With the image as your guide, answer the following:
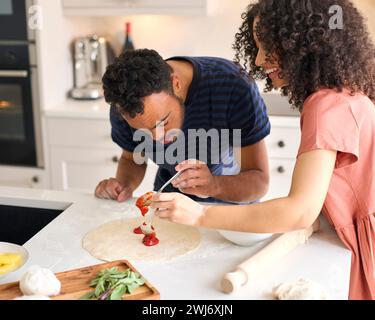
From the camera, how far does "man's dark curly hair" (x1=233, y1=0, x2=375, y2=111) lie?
4.09 feet

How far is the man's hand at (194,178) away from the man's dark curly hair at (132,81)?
196mm

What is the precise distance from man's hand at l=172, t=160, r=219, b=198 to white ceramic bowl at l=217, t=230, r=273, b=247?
22cm

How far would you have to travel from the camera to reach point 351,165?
1.31 m

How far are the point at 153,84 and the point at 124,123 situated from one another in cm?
35

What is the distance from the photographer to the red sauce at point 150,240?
A: 142cm

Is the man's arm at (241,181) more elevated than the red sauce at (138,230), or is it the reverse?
the man's arm at (241,181)

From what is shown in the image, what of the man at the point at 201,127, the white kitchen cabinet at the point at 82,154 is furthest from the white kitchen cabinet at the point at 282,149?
the man at the point at 201,127

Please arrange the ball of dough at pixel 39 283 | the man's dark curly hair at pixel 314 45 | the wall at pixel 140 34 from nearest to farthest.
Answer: the ball of dough at pixel 39 283
the man's dark curly hair at pixel 314 45
the wall at pixel 140 34

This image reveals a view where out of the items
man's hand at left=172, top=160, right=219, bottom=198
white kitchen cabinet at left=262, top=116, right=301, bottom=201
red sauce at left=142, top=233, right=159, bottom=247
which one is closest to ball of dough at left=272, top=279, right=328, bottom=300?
red sauce at left=142, top=233, right=159, bottom=247

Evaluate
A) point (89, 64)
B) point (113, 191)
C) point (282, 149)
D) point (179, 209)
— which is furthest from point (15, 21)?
point (179, 209)

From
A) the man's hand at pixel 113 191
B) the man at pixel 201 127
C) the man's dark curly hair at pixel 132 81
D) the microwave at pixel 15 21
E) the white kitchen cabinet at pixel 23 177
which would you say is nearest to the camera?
the man's dark curly hair at pixel 132 81

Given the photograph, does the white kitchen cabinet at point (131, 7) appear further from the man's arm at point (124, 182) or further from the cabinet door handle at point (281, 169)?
the man's arm at point (124, 182)

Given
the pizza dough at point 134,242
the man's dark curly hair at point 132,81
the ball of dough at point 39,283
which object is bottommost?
the pizza dough at point 134,242
